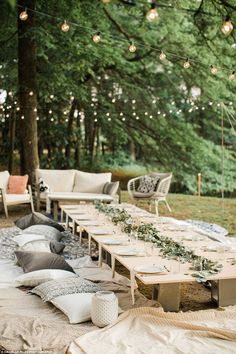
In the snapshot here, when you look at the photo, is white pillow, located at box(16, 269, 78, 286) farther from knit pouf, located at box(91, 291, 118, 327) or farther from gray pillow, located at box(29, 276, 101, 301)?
knit pouf, located at box(91, 291, 118, 327)

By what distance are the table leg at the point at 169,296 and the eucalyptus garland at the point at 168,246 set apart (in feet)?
0.73

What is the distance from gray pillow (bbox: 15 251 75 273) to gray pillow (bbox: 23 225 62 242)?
100cm

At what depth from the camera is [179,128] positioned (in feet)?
40.5

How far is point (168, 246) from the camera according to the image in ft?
13.0

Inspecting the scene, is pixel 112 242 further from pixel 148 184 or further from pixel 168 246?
pixel 148 184

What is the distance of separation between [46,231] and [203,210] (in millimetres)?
4567

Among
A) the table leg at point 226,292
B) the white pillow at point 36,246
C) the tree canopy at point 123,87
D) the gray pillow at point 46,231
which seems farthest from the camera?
the tree canopy at point 123,87

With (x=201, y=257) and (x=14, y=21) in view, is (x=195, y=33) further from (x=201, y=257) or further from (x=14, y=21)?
(x=201, y=257)

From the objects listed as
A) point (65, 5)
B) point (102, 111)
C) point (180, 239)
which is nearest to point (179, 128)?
point (102, 111)

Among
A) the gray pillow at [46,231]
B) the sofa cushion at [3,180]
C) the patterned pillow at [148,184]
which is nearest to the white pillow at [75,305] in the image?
the gray pillow at [46,231]

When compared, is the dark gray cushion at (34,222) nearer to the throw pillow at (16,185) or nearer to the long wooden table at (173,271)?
the long wooden table at (173,271)

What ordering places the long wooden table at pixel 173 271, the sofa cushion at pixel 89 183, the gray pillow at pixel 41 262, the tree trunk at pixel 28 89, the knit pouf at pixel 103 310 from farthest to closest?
the tree trunk at pixel 28 89, the sofa cushion at pixel 89 183, the gray pillow at pixel 41 262, the long wooden table at pixel 173 271, the knit pouf at pixel 103 310

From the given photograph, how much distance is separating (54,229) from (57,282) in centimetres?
220

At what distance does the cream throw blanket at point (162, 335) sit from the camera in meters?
2.68
